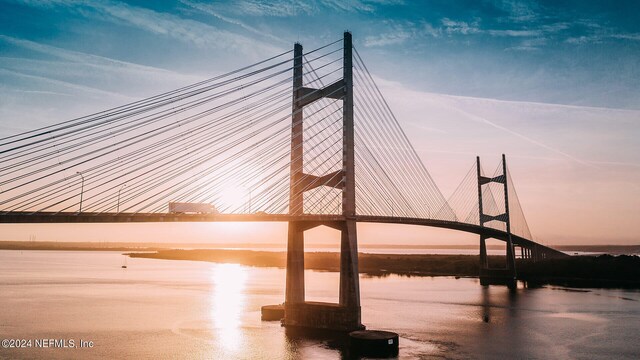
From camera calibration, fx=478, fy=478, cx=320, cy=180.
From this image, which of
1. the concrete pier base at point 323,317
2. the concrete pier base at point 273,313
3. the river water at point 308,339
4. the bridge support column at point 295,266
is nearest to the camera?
the river water at point 308,339

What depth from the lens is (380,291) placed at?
229ft

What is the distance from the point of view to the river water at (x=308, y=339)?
29.9 metres

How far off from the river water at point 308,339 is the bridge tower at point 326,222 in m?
2.30

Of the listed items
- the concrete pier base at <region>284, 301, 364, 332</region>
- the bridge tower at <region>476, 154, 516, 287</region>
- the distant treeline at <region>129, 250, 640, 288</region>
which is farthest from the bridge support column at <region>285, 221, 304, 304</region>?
the distant treeline at <region>129, 250, 640, 288</region>

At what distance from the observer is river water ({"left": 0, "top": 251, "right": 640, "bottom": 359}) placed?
2986 centimetres

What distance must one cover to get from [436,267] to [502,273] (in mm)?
38637

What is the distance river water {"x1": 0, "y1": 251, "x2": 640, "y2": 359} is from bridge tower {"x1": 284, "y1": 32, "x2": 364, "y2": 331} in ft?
7.54

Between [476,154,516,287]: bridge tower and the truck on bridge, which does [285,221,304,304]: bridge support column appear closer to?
the truck on bridge

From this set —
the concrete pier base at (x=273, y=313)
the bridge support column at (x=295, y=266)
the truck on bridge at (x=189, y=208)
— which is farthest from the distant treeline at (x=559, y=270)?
the truck on bridge at (x=189, y=208)

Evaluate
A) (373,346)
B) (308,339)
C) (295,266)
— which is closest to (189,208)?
(295,266)

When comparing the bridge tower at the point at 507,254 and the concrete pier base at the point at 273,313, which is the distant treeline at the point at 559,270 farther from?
the concrete pier base at the point at 273,313

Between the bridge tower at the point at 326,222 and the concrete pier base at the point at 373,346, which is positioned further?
the bridge tower at the point at 326,222

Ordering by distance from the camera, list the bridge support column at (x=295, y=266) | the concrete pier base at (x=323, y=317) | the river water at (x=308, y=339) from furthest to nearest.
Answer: the bridge support column at (x=295, y=266) < the concrete pier base at (x=323, y=317) < the river water at (x=308, y=339)

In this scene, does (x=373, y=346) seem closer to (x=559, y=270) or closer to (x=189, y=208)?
(x=189, y=208)
